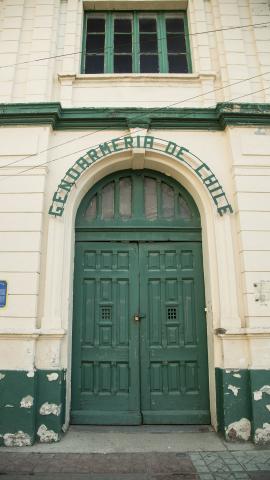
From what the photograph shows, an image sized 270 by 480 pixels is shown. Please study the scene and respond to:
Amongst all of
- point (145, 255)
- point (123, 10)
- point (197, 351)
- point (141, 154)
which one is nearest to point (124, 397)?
point (197, 351)

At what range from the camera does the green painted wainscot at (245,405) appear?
4.52 m

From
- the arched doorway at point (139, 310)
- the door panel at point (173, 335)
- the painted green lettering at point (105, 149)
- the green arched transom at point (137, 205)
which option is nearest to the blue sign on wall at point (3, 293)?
the arched doorway at point (139, 310)

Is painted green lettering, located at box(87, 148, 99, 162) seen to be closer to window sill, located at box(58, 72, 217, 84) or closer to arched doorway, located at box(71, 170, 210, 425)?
arched doorway, located at box(71, 170, 210, 425)

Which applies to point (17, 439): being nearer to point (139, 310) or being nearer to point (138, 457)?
point (138, 457)

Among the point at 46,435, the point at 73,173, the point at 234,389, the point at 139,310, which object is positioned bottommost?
the point at 46,435

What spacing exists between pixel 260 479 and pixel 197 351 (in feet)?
6.16

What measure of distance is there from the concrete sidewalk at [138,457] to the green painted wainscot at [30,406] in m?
0.14

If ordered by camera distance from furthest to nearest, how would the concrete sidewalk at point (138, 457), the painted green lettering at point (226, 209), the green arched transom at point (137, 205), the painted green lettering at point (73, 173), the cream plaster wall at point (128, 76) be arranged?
the cream plaster wall at point (128, 76) < the green arched transom at point (137, 205) < the painted green lettering at point (73, 173) < the painted green lettering at point (226, 209) < the concrete sidewalk at point (138, 457)

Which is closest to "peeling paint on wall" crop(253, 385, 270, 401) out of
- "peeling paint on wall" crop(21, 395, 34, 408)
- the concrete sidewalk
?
the concrete sidewalk

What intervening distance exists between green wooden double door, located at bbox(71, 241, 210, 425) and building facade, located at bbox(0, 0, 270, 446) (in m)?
0.02

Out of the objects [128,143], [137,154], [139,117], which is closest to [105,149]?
[128,143]

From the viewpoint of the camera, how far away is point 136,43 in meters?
6.41

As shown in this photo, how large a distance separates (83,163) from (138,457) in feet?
13.1

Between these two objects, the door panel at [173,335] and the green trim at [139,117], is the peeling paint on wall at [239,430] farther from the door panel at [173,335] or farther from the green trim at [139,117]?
the green trim at [139,117]
